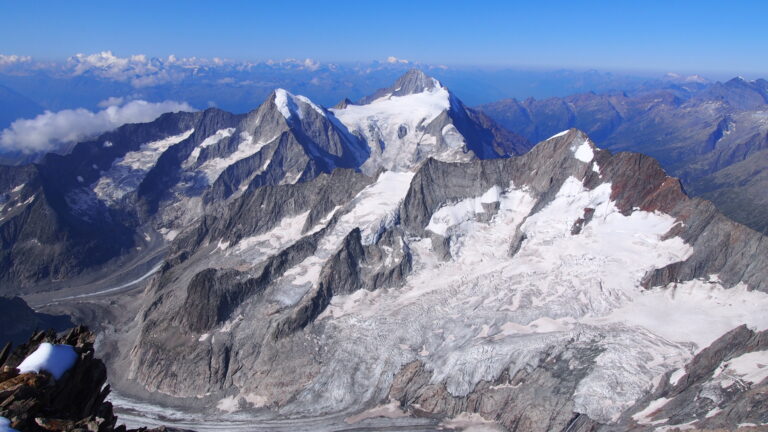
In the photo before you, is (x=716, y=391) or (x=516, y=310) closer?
(x=716, y=391)

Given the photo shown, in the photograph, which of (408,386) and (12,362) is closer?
(12,362)

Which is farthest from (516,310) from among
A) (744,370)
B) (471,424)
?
(744,370)

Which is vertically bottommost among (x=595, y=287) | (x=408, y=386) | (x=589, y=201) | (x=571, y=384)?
(x=408, y=386)

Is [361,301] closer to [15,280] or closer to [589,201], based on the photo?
[589,201]

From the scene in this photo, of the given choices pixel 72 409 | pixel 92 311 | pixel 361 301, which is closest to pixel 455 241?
pixel 361 301

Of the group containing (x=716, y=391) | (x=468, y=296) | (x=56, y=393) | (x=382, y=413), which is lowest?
(x=382, y=413)

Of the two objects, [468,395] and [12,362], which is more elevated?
[12,362]

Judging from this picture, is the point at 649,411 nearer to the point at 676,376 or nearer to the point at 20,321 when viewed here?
the point at 676,376
